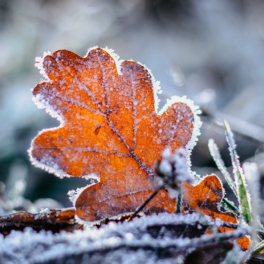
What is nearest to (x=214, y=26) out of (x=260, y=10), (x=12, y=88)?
(x=260, y=10)

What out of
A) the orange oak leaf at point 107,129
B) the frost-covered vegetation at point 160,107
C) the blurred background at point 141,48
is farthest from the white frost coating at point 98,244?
the blurred background at point 141,48

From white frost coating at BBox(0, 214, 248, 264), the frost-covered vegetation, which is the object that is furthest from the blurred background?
white frost coating at BBox(0, 214, 248, 264)

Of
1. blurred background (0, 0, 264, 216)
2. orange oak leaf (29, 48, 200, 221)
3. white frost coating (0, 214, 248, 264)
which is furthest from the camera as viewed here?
blurred background (0, 0, 264, 216)

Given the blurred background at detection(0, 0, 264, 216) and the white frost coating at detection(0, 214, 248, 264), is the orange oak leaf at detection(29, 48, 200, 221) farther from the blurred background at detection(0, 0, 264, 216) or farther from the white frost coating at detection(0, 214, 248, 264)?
the blurred background at detection(0, 0, 264, 216)

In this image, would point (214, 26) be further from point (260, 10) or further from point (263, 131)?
point (263, 131)

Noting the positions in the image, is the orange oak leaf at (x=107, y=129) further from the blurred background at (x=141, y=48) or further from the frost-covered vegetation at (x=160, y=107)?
the blurred background at (x=141, y=48)

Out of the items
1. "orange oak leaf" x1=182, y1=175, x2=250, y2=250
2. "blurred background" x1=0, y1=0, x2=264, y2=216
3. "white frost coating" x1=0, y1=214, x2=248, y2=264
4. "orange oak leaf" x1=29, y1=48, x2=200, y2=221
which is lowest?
"white frost coating" x1=0, y1=214, x2=248, y2=264

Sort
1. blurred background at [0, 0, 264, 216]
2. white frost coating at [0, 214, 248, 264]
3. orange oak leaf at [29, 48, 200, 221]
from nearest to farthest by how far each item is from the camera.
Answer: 1. white frost coating at [0, 214, 248, 264]
2. orange oak leaf at [29, 48, 200, 221]
3. blurred background at [0, 0, 264, 216]
